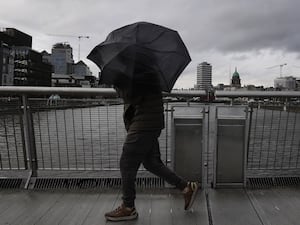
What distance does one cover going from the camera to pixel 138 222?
14.4ft

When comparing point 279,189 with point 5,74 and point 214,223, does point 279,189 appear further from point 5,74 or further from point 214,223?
point 5,74

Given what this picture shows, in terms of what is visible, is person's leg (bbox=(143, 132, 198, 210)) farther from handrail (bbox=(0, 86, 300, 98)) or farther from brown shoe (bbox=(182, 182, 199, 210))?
handrail (bbox=(0, 86, 300, 98))

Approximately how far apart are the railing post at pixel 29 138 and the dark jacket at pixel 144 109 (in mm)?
2044

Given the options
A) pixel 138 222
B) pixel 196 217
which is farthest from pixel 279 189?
pixel 138 222

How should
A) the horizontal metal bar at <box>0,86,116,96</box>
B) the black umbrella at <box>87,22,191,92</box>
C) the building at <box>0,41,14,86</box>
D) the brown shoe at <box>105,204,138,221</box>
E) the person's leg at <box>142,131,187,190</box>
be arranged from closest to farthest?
the black umbrella at <box>87,22,191,92</box> → the brown shoe at <box>105,204,138,221</box> → the person's leg at <box>142,131,187,190</box> → the horizontal metal bar at <box>0,86,116,96</box> → the building at <box>0,41,14,86</box>

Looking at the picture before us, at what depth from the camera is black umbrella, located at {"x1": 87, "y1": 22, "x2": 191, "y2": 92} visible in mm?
3965

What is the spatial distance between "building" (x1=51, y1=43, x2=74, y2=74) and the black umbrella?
527 ft

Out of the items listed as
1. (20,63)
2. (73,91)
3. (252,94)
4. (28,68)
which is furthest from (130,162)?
(28,68)

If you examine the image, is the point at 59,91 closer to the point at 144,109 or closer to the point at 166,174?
the point at 144,109

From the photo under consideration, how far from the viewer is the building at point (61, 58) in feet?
529

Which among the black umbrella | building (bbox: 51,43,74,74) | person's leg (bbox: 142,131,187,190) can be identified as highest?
building (bbox: 51,43,74,74)

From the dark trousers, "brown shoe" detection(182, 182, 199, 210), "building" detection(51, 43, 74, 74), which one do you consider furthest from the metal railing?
"building" detection(51, 43, 74, 74)

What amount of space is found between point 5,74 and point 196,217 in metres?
106

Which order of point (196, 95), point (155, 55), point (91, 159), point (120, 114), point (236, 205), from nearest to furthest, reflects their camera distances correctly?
point (155, 55) → point (236, 205) → point (196, 95) → point (120, 114) → point (91, 159)
